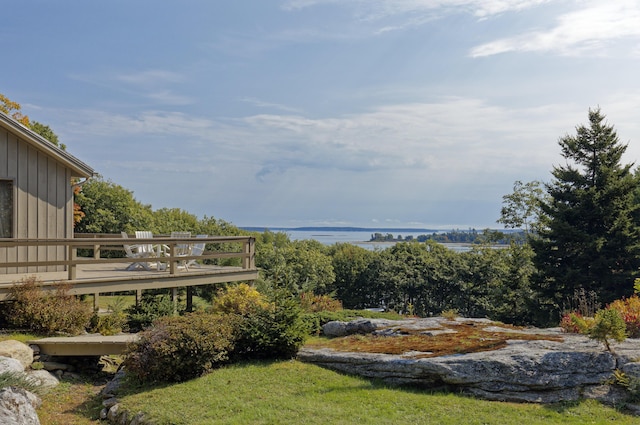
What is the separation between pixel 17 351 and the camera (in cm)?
938

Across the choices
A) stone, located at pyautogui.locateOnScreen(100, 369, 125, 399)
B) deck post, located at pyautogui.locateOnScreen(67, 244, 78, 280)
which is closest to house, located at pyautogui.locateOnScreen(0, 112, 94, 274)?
deck post, located at pyautogui.locateOnScreen(67, 244, 78, 280)

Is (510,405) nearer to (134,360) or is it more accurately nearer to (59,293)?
(134,360)

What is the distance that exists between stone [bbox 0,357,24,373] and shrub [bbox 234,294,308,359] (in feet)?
11.9

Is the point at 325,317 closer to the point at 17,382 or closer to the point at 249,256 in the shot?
the point at 249,256

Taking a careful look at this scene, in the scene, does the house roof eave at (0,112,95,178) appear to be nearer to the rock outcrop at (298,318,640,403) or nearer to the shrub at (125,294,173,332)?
the shrub at (125,294,173,332)

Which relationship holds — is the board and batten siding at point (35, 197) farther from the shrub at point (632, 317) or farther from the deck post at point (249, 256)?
the shrub at point (632, 317)

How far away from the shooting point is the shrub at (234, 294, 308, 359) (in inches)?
377

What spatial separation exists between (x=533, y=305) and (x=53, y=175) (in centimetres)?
2136

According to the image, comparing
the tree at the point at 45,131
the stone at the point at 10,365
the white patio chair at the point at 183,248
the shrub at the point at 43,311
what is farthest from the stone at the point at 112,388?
the tree at the point at 45,131

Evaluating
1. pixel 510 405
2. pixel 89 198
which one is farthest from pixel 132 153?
pixel 510 405

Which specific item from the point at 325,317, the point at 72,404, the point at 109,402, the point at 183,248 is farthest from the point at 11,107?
the point at 109,402

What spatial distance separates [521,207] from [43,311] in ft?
109

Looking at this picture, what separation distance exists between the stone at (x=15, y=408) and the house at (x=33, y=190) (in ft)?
23.7

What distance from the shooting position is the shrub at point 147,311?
1336cm
